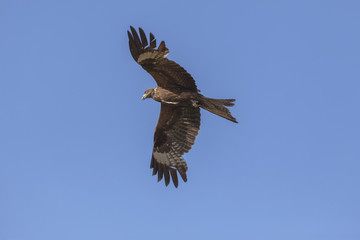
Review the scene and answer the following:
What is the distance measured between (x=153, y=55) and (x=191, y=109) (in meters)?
2.07

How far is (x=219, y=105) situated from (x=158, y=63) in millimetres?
1630

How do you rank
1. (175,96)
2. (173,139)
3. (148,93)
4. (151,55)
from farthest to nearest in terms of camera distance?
1. (173,139)
2. (148,93)
3. (175,96)
4. (151,55)

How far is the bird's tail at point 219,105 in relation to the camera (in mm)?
12624

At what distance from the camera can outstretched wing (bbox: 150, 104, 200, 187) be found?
14109 mm

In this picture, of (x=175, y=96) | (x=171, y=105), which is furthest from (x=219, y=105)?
(x=171, y=105)

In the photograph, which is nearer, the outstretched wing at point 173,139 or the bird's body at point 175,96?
the bird's body at point 175,96

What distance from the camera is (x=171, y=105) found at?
1384cm

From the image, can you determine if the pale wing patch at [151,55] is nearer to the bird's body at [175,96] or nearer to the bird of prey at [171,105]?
the bird of prey at [171,105]

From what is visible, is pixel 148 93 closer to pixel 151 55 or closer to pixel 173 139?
pixel 151 55

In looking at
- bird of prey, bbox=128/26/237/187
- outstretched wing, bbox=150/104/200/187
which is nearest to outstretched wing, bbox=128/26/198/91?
bird of prey, bbox=128/26/237/187

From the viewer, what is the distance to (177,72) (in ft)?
41.9

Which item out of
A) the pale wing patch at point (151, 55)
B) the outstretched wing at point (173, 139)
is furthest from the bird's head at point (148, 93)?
the pale wing patch at point (151, 55)

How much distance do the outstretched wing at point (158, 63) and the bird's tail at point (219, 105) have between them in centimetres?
47

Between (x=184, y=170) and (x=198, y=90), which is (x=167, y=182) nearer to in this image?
(x=184, y=170)
